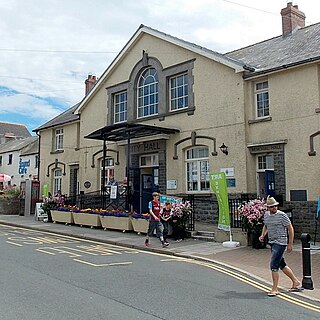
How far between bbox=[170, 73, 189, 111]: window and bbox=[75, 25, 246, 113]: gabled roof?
4.79ft

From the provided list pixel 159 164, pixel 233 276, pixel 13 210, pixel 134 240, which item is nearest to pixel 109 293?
pixel 233 276

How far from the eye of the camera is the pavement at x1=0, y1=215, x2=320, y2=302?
9.04m

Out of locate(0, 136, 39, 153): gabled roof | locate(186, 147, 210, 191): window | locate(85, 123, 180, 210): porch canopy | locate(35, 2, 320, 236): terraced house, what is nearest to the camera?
locate(35, 2, 320, 236): terraced house

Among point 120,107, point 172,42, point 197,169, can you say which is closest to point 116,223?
point 197,169

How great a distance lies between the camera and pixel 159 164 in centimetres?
1977

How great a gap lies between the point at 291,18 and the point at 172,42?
605 centimetres

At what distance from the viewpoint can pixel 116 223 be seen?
1725 cm

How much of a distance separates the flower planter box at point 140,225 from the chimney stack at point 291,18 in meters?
11.8

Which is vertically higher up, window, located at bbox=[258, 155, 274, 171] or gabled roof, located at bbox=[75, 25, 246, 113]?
gabled roof, located at bbox=[75, 25, 246, 113]

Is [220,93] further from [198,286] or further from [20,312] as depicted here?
[20,312]

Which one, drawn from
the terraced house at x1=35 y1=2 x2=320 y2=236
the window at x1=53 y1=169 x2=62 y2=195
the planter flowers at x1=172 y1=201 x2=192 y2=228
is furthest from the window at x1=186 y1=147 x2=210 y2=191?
the window at x1=53 y1=169 x2=62 y2=195

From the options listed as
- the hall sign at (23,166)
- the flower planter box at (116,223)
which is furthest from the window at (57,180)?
the hall sign at (23,166)

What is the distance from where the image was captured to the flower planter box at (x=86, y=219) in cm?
1838

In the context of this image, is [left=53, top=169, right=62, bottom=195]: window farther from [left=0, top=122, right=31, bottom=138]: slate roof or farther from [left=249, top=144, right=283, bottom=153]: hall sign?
[left=0, top=122, right=31, bottom=138]: slate roof
